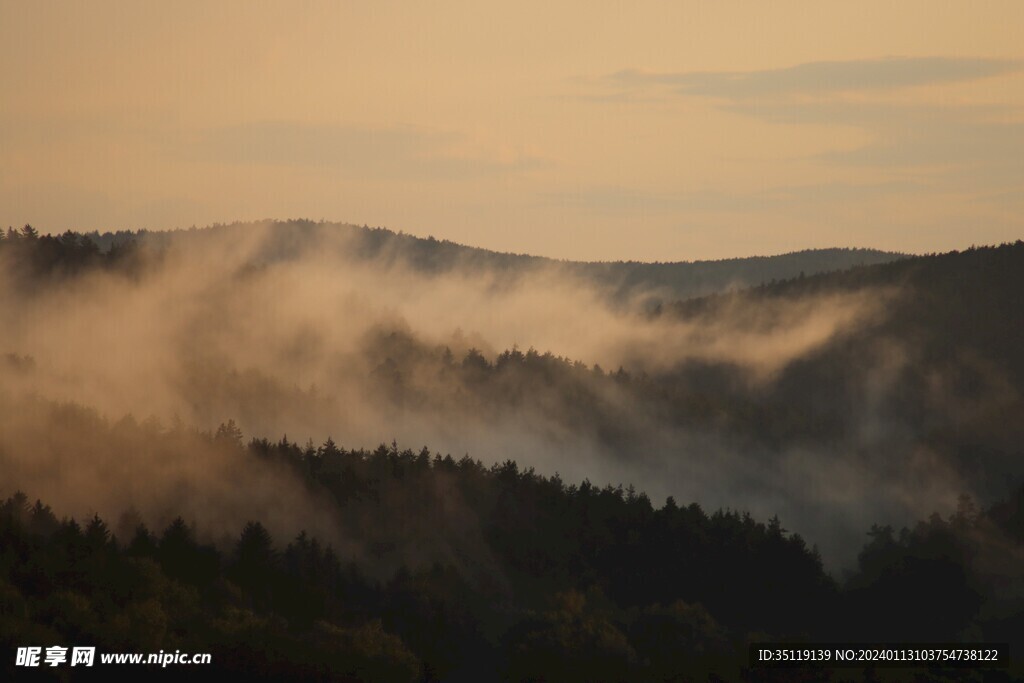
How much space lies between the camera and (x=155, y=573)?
163125 mm

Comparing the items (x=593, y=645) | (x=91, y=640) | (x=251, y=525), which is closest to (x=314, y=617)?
(x=251, y=525)

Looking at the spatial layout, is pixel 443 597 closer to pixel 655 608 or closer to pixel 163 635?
pixel 655 608

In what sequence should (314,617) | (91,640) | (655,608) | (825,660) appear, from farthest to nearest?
(655,608), (314,617), (825,660), (91,640)

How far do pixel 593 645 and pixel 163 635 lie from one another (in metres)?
46.6

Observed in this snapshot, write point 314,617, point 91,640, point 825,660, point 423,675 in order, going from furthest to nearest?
point 314,617 < point 423,675 < point 825,660 < point 91,640

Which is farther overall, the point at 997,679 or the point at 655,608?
the point at 655,608

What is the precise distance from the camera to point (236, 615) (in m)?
148

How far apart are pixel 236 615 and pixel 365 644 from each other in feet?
41.1

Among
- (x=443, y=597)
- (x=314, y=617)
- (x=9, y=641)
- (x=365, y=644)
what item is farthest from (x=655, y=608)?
(x=9, y=641)

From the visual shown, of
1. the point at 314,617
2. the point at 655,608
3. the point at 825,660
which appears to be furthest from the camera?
the point at 655,608

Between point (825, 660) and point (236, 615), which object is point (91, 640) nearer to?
point (236, 615)

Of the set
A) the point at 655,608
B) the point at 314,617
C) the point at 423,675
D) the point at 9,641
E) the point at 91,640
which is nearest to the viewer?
the point at 9,641

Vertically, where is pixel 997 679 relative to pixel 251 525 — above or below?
below

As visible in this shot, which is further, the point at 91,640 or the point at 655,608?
the point at 655,608
